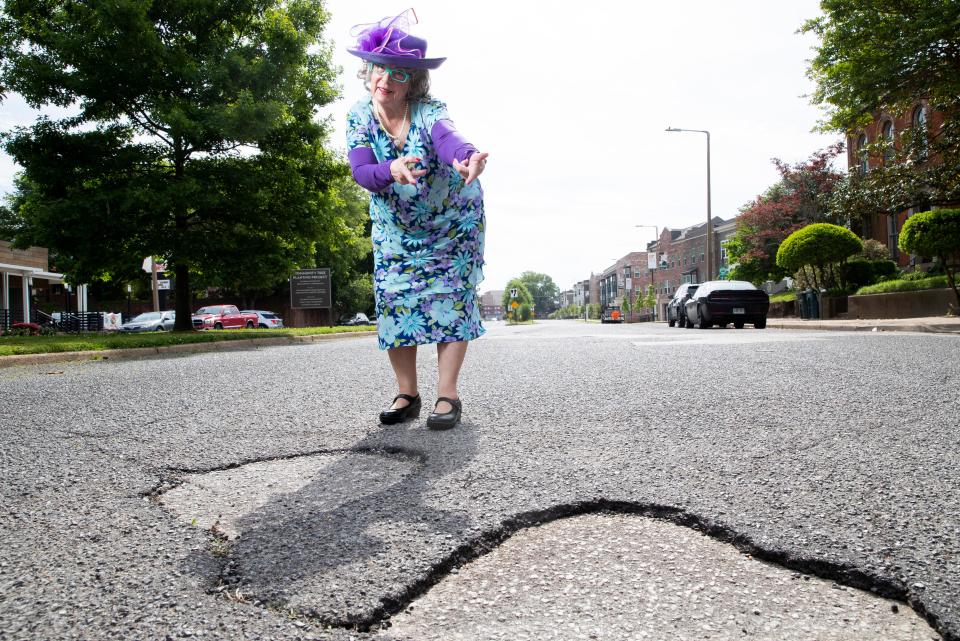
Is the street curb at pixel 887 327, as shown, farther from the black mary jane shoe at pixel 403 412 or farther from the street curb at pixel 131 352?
the street curb at pixel 131 352

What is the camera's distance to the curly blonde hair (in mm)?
3211

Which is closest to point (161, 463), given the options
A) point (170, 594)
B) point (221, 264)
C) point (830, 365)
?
point (170, 594)

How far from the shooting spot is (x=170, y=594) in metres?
1.38

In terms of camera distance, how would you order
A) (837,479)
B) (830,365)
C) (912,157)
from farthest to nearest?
(912,157) < (830,365) < (837,479)

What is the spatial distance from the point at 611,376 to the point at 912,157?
17.6 m

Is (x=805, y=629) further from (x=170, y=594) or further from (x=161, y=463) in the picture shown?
(x=161, y=463)

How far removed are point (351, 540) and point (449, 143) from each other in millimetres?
1903

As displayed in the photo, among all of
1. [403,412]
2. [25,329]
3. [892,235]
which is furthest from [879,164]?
[25,329]

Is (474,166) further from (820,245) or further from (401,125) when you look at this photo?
(820,245)

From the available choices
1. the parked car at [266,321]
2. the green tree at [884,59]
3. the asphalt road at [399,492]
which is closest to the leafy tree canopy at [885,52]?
the green tree at [884,59]

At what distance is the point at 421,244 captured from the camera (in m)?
3.28

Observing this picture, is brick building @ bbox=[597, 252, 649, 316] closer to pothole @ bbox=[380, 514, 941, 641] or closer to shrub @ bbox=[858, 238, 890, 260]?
shrub @ bbox=[858, 238, 890, 260]

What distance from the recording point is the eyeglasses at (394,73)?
3.12 metres

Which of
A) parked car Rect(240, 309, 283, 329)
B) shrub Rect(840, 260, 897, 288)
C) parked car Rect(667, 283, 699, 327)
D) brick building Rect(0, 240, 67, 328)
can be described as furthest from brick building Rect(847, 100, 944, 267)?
brick building Rect(0, 240, 67, 328)
